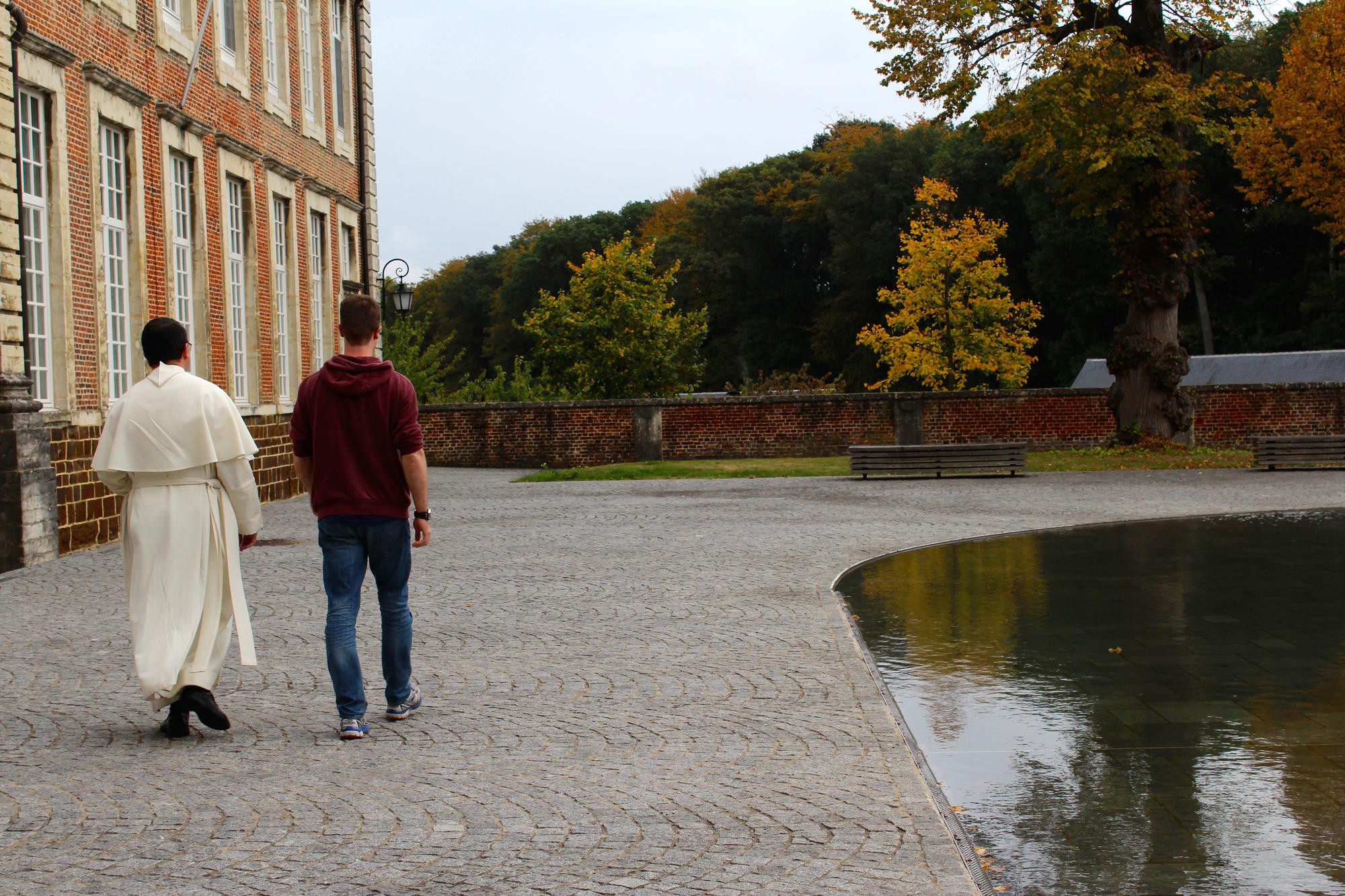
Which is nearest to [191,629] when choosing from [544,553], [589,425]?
[544,553]

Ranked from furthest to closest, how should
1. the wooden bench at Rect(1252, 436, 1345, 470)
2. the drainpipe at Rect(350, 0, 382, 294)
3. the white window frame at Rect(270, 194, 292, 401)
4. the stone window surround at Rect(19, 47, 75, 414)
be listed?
the drainpipe at Rect(350, 0, 382, 294), the wooden bench at Rect(1252, 436, 1345, 470), the white window frame at Rect(270, 194, 292, 401), the stone window surround at Rect(19, 47, 75, 414)

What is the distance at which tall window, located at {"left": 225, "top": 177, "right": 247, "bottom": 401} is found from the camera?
21.0m

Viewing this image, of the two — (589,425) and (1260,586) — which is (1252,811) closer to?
(1260,586)

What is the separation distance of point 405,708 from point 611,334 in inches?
1623

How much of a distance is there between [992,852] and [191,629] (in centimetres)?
351

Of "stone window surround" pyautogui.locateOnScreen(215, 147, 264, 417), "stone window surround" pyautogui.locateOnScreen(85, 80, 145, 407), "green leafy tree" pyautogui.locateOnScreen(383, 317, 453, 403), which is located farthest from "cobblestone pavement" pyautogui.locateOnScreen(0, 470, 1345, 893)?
"green leafy tree" pyautogui.locateOnScreen(383, 317, 453, 403)

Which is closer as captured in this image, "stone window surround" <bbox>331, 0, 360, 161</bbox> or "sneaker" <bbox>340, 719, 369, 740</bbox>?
"sneaker" <bbox>340, 719, 369, 740</bbox>

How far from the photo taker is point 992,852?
4.25m

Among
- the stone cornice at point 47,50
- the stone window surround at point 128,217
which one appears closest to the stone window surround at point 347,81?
the stone window surround at point 128,217

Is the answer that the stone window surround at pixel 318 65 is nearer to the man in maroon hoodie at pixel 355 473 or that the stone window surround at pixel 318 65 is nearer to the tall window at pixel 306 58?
→ the tall window at pixel 306 58

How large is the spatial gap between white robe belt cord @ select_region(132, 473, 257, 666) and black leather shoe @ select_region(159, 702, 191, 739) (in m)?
Result: 0.32

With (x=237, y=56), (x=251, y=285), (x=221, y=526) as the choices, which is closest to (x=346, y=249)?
(x=251, y=285)

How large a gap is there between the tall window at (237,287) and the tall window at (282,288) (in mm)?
1357

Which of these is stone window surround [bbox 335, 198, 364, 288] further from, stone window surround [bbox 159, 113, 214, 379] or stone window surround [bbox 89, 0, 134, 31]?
stone window surround [bbox 89, 0, 134, 31]
